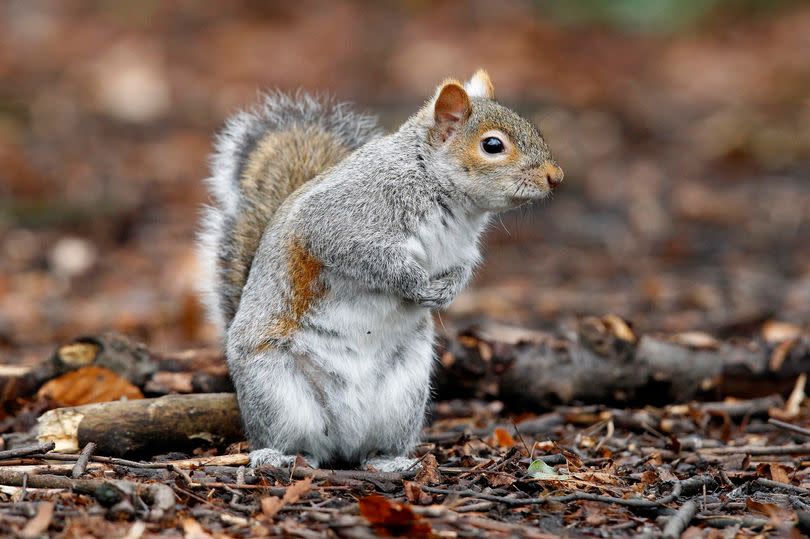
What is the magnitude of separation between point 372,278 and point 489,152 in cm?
59

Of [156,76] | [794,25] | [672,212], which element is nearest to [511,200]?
[672,212]

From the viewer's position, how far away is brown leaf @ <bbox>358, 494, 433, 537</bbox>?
255 centimetres

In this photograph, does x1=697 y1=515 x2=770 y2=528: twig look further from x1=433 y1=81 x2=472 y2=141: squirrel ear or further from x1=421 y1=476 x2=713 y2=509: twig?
x1=433 y1=81 x2=472 y2=141: squirrel ear

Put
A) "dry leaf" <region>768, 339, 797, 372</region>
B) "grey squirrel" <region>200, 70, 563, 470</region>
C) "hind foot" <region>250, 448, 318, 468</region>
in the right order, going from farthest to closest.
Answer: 1. "dry leaf" <region>768, 339, 797, 372</region>
2. "grey squirrel" <region>200, 70, 563, 470</region>
3. "hind foot" <region>250, 448, 318, 468</region>

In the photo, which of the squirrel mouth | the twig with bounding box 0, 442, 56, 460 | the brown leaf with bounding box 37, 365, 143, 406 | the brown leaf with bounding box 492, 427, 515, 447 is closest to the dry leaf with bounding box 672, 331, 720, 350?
the brown leaf with bounding box 492, 427, 515, 447

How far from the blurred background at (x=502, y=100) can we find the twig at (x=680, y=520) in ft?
8.63

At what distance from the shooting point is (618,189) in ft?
29.6

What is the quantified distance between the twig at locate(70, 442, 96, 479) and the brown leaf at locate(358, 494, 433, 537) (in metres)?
0.89

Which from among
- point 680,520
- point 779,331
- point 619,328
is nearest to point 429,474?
point 680,520

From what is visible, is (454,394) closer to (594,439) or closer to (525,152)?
(594,439)

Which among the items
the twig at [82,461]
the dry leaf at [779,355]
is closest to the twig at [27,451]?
the twig at [82,461]

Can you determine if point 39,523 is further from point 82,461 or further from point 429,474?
A: point 429,474

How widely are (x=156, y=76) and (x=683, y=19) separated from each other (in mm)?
6261

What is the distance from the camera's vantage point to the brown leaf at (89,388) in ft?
12.9
